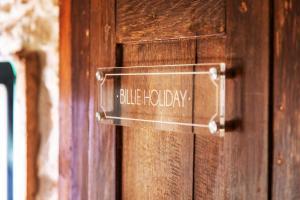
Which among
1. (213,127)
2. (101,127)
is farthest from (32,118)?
(213,127)

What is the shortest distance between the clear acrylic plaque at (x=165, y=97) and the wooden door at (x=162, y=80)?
13mm

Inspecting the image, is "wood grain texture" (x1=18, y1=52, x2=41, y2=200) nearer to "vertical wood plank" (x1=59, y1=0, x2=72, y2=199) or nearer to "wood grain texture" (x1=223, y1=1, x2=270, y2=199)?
"vertical wood plank" (x1=59, y1=0, x2=72, y2=199)

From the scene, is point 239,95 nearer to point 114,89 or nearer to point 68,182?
point 114,89

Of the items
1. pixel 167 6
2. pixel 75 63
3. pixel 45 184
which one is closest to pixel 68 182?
pixel 45 184

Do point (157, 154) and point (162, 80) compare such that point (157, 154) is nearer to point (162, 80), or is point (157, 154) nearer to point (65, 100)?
point (162, 80)

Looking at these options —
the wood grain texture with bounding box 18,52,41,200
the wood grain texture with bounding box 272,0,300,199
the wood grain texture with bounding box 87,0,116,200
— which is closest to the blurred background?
the wood grain texture with bounding box 18,52,41,200

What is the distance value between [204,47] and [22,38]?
0.45m

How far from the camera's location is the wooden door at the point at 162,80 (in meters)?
0.54

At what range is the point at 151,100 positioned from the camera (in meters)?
0.66

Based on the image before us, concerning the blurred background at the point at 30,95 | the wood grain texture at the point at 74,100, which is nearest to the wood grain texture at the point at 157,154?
the wood grain texture at the point at 74,100

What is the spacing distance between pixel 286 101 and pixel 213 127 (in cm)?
10

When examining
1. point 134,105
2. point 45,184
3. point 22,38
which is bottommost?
point 45,184

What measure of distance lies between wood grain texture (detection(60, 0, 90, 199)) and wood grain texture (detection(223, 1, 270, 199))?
31cm

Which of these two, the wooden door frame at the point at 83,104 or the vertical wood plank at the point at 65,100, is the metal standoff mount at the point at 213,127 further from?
the vertical wood plank at the point at 65,100
